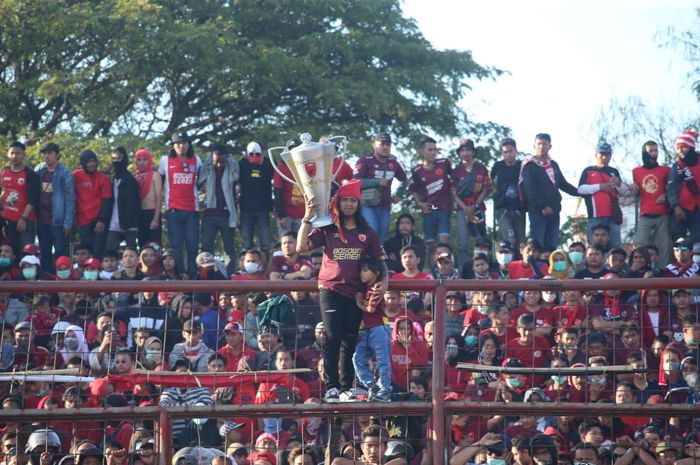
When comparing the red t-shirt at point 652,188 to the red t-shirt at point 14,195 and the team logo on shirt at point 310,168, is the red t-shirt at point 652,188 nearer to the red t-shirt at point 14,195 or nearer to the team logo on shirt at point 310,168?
the team logo on shirt at point 310,168

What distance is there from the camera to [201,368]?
11703 millimetres

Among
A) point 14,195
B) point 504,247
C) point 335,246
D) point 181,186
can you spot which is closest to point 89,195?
point 14,195

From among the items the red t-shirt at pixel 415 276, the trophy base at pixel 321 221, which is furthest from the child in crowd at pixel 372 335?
the red t-shirt at pixel 415 276

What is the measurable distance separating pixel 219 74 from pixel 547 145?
780 centimetres

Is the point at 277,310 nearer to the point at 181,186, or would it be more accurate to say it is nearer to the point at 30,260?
the point at 30,260

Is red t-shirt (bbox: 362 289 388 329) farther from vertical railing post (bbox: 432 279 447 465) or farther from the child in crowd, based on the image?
vertical railing post (bbox: 432 279 447 465)

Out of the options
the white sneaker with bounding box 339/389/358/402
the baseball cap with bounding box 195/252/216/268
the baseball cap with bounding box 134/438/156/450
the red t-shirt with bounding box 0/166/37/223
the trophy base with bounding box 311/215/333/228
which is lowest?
the baseball cap with bounding box 134/438/156/450

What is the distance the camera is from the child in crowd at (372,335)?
367 inches

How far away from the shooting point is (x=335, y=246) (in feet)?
31.7

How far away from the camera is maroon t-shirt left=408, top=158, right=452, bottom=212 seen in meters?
15.6

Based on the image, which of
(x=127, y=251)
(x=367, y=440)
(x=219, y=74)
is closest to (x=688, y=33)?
(x=219, y=74)

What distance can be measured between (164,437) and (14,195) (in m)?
7.32

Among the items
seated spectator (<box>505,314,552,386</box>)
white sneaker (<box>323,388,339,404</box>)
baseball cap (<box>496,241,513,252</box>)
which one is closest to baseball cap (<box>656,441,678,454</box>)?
seated spectator (<box>505,314,552,386</box>)

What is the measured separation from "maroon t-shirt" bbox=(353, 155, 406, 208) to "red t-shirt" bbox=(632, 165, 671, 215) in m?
2.85
